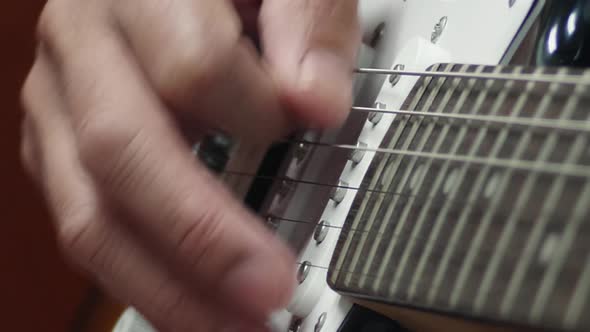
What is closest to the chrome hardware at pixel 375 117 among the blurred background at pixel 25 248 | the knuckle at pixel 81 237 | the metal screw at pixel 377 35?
the metal screw at pixel 377 35

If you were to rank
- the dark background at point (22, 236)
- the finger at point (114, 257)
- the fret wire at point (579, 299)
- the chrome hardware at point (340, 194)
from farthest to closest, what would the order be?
1. the dark background at point (22, 236)
2. the chrome hardware at point (340, 194)
3. the finger at point (114, 257)
4. the fret wire at point (579, 299)

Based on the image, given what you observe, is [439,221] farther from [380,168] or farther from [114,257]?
[114,257]

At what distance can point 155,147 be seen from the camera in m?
0.28

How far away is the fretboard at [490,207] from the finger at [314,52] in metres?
0.06

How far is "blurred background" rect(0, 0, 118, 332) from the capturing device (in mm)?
865

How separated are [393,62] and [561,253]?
28 cm

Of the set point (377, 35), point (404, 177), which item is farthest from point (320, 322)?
point (377, 35)

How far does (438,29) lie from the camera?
440 mm

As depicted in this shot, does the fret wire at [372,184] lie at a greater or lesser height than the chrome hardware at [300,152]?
lesser

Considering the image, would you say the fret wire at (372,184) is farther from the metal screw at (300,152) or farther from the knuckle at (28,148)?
the knuckle at (28,148)

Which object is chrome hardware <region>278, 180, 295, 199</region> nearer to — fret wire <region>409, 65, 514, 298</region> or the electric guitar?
the electric guitar

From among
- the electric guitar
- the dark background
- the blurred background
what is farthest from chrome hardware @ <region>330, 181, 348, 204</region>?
the dark background

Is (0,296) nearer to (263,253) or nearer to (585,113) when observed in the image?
(263,253)

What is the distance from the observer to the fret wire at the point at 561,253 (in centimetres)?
22
